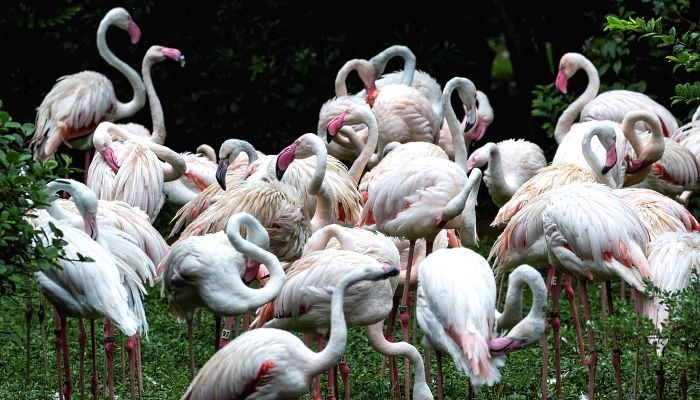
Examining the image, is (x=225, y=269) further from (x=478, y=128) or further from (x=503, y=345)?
(x=478, y=128)

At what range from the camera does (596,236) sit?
4891 mm

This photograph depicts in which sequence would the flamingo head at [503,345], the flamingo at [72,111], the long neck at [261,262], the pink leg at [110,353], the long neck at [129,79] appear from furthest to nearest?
the long neck at [129,79] → the flamingo at [72,111] → the pink leg at [110,353] → the long neck at [261,262] → the flamingo head at [503,345]

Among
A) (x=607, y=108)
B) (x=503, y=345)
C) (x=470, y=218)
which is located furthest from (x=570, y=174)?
(x=607, y=108)

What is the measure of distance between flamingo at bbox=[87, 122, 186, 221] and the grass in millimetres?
943

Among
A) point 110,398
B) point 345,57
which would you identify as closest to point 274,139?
point 345,57

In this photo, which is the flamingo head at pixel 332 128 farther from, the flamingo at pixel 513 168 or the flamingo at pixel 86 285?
the flamingo at pixel 86 285

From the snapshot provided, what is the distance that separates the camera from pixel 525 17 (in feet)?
34.9

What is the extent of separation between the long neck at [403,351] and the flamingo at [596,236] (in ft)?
3.02

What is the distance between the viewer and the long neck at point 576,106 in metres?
8.22

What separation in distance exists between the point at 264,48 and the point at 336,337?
697cm

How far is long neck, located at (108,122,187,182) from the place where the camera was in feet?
22.6

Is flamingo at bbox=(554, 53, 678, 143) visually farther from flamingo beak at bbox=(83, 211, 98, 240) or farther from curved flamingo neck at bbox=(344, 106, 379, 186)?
flamingo beak at bbox=(83, 211, 98, 240)

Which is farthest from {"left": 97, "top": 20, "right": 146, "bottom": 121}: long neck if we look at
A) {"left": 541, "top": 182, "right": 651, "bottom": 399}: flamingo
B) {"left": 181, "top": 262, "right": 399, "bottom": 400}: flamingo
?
{"left": 181, "top": 262, "right": 399, "bottom": 400}: flamingo

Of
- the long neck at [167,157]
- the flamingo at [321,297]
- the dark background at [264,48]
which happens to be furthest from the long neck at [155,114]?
the flamingo at [321,297]
